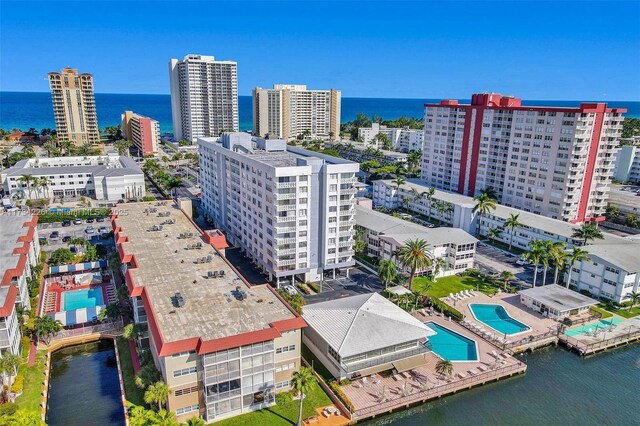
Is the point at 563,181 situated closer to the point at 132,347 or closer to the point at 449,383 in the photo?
the point at 449,383

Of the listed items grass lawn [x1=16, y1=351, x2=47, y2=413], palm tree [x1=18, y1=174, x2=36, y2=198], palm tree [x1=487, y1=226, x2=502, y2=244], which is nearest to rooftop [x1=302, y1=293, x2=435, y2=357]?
grass lawn [x1=16, y1=351, x2=47, y2=413]

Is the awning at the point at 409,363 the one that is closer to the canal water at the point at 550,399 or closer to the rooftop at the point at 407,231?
the canal water at the point at 550,399

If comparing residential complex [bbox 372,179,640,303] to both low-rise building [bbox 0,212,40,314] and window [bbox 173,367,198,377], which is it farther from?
low-rise building [bbox 0,212,40,314]

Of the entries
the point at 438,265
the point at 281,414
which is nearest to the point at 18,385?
the point at 281,414

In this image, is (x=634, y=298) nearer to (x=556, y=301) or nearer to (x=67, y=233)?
(x=556, y=301)

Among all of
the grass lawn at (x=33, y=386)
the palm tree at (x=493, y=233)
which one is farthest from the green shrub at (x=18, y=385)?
the palm tree at (x=493, y=233)

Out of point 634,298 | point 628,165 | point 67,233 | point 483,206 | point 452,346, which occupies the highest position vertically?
point 628,165
